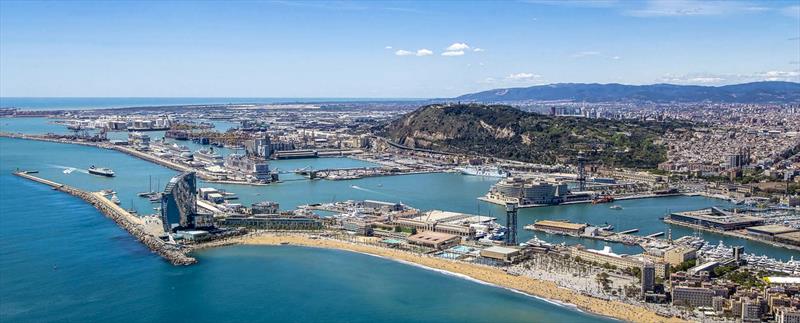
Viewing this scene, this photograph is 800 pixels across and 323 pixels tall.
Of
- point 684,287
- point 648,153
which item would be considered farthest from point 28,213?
point 648,153

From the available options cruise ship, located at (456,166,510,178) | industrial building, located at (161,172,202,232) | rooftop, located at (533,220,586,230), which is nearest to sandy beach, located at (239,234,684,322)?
industrial building, located at (161,172,202,232)

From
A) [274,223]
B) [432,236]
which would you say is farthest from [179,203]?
[432,236]

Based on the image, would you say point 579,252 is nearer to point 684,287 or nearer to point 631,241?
point 631,241

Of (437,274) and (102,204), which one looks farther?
(102,204)

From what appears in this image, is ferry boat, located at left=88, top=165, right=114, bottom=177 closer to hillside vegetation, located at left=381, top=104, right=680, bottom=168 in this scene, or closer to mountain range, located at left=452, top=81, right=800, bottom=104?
hillside vegetation, located at left=381, top=104, right=680, bottom=168

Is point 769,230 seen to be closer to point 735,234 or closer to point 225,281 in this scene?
point 735,234

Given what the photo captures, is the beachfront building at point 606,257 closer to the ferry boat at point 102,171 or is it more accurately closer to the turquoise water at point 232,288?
the turquoise water at point 232,288

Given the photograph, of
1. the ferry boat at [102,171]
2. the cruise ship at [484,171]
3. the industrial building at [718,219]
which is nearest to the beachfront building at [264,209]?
the industrial building at [718,219]
